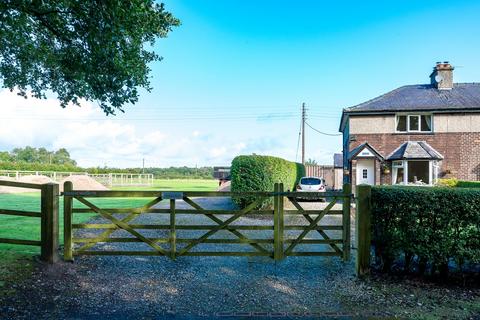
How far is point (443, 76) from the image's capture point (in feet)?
78.6

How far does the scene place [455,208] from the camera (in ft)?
17.4

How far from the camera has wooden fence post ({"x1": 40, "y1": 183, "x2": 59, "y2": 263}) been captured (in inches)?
240

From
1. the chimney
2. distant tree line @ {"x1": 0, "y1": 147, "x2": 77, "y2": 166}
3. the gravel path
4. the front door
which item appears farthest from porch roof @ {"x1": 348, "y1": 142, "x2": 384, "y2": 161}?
distant tree line @ {"x1": 0, "y1": 147, "x2": 77, "y2": 166}

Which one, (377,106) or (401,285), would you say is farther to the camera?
(377,106)

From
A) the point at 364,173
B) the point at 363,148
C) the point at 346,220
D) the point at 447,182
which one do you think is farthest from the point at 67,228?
the point at 447,182

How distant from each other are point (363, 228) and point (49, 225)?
595 centimetres

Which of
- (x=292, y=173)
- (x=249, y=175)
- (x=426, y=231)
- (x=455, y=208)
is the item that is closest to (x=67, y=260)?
(x=426, y=231)

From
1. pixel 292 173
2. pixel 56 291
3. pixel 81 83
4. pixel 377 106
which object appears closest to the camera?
pixel 56 291

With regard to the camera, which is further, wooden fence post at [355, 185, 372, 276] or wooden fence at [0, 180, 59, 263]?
wooden fence at [0, 180, 59, 263]

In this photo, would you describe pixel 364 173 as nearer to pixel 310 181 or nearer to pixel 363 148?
pixel 363 148

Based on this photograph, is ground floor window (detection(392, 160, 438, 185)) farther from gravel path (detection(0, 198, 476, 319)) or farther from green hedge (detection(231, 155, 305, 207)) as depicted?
gravel path (detection(0, 198, 476, 319))

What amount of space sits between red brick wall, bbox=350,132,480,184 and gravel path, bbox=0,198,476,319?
18.2 meters

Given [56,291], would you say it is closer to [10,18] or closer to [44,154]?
[10,18]

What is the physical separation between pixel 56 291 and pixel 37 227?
6.02 meters
